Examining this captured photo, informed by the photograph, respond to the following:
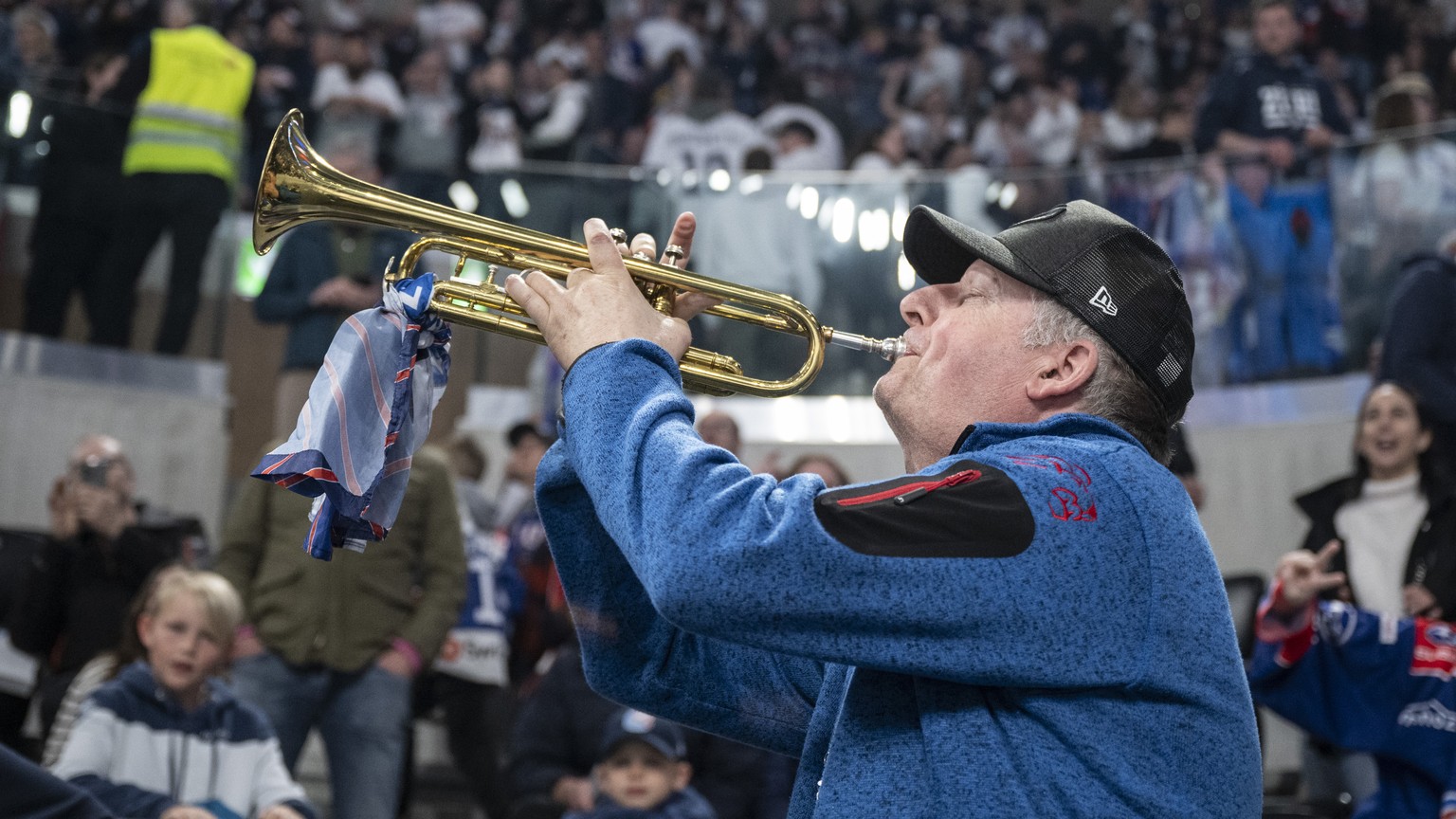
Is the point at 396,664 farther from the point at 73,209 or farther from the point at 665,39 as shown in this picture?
the point at 665,39

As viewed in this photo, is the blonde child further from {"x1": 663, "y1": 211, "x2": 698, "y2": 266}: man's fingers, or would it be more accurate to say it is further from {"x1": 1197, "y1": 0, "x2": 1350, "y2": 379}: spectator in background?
{"x1": 1197, "y1": 0, "x2": 1350, "y2": 379}: spectator in background

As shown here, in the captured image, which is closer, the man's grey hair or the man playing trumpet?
the man playing trumpet

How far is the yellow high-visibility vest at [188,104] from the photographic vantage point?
898 cm

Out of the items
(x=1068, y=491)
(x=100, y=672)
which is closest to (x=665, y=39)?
(x=100, y=672)

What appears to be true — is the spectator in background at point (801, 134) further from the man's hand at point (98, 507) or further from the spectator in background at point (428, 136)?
the man's hand at point (98, 507)

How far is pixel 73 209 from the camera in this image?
8.93 metres

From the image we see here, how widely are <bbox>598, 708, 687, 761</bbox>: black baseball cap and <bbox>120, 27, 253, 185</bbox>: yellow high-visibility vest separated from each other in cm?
516

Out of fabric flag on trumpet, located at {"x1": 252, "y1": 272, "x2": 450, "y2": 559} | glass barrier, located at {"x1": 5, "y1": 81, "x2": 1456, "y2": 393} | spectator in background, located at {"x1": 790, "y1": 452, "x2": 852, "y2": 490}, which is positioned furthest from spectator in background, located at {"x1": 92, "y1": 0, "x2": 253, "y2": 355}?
fabric flag on trumpet, located at {"x1": 252, "y1": 272, "x2": 450, "y2": 559}

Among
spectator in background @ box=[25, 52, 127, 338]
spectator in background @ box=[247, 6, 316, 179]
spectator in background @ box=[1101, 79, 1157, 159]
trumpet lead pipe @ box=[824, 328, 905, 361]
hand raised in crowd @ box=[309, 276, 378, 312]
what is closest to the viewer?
trumpet lead pipe @ box=[824, 328, 905, 361]

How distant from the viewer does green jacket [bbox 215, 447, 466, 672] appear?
17.9ft

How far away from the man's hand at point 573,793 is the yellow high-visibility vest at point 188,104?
5.01 metres

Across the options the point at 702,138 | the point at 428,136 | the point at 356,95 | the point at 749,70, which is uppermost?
the point at 749,70

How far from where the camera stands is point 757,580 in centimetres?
177

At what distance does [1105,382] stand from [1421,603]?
3.58 m
